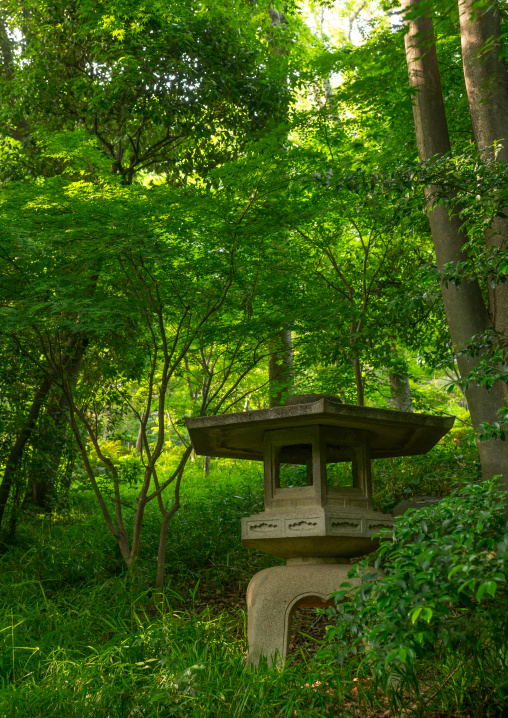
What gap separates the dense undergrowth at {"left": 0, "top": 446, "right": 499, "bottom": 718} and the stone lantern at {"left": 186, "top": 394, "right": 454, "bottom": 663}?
32 centimetres

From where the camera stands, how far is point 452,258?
4.84 meters

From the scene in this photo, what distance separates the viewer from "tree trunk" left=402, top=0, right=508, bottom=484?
4438mm

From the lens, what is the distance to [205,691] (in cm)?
323

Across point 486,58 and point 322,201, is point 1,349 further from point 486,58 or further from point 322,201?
point 486,58

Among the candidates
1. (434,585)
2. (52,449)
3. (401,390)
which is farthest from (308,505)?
(401,390)

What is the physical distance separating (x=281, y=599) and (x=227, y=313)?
110 inches

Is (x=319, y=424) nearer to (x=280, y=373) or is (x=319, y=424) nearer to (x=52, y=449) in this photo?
(x=280, y=373)

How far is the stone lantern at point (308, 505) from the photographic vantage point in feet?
13.3

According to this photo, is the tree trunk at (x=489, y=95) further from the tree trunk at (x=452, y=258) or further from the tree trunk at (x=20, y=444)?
the tree trunk at (x=20, y=444)

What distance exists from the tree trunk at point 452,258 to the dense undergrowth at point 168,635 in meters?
1.55

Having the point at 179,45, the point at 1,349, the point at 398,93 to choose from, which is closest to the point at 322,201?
the point at 398,93

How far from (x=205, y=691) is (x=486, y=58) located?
441 centimetres

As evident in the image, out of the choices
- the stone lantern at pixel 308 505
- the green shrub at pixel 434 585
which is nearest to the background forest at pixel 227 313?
the green shrub at pixel 434 585

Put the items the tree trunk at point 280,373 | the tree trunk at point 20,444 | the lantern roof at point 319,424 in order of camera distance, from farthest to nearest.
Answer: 1. the tree trunk at point 20,444
2. the tree trunk at point 280,373
3. the lantern roof at point 319,424
